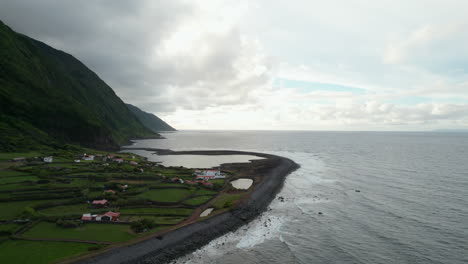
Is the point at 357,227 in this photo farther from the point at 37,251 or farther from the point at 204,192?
the point at 37,251

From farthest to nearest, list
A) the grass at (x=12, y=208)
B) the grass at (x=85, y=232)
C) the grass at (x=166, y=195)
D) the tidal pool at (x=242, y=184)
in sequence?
the tidal pool at (x=242, y=184)
the grass at (x=166, y=195)
the grass at (x=12, y=208)
the grass at (x=85, y=232)

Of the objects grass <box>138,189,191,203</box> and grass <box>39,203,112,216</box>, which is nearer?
grass <box>39,203,112,216</box>

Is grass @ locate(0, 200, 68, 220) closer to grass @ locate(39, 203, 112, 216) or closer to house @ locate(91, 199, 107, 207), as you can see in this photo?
grass @ locate(39, 203, 112, 216)

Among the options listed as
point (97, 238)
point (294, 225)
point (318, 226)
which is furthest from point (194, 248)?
point (318, 226)

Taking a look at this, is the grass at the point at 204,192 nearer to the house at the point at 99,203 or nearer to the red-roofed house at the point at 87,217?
the house at the point at 99,203

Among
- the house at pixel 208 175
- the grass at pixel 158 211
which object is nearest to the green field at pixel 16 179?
the grass at pixel 158 211

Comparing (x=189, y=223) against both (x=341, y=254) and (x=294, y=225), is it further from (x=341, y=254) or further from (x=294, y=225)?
(x=341, y=254)

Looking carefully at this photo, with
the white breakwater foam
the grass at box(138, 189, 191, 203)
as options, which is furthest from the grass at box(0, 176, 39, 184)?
the white breakwater foam
